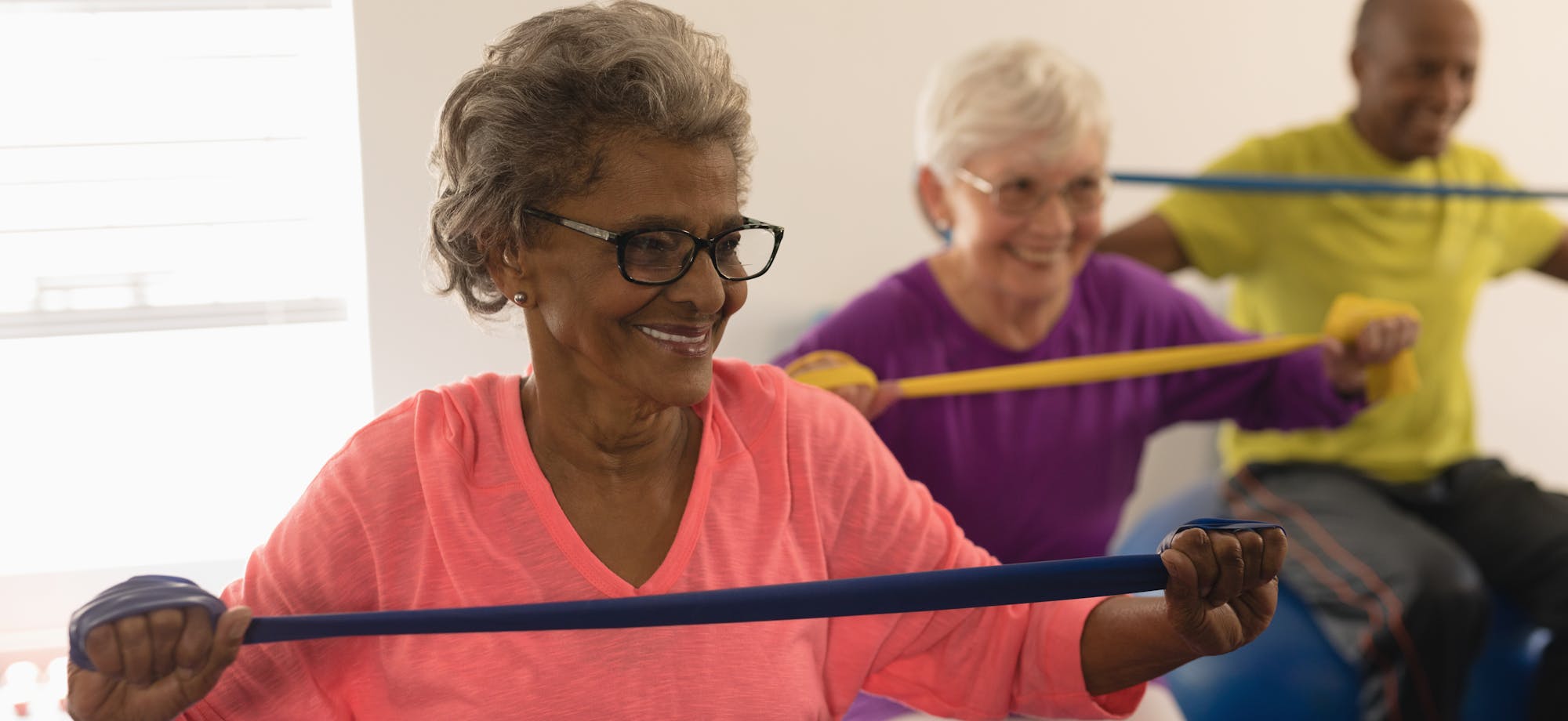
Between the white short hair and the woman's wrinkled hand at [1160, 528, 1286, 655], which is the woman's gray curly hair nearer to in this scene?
the woman's wrinkled hand at [1160, 528, 1286, 655]

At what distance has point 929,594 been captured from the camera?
140 centimetres

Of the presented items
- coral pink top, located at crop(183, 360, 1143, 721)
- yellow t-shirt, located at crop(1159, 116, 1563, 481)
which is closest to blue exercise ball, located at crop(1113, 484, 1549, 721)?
yellow t-shirt, located at crop(1159, 116, 1563, 481)

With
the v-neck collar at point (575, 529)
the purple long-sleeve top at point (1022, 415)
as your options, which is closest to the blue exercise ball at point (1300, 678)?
the purple long-sleeve top at point (1022, 415)

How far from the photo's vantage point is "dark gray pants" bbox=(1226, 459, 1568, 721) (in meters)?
2.45

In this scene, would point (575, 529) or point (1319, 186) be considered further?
point (1319, 186)

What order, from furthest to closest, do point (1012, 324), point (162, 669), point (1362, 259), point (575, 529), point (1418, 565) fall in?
1. point (1362, 259)
2. point (1418, 565)
3. point (1012, 324)
4. point (575, 529)
5. point (162, 669)

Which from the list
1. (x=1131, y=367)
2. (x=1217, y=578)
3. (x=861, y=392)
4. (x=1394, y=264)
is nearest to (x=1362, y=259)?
(x=1394, y=264)

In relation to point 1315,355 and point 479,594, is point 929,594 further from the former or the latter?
point 1315,355

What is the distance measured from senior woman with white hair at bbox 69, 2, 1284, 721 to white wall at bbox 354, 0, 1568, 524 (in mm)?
1559

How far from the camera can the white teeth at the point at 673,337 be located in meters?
1.47

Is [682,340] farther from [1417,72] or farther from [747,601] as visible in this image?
[1417,72]

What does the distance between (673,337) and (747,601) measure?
0.93ft

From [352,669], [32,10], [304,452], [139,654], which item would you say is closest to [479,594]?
[352,669]

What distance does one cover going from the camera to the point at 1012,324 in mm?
2398
